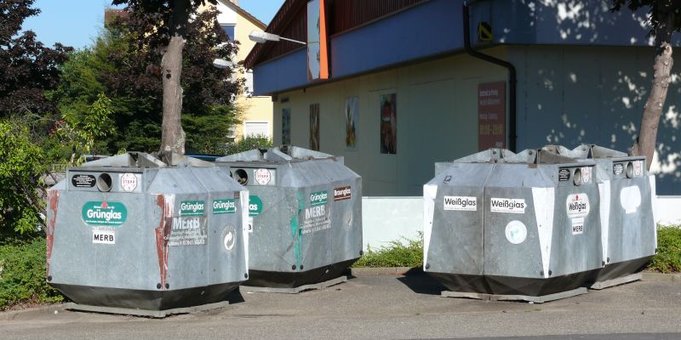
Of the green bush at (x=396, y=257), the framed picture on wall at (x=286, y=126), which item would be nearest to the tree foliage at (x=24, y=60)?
the framed picture on wall at (x=286, y=126)

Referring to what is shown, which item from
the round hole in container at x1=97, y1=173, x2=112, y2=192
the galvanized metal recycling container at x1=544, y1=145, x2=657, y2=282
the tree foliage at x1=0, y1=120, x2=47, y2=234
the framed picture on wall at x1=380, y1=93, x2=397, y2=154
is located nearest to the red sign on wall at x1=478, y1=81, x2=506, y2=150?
the galvanized metal recycling container at x1=544, y1=145, x2=657, y2=282

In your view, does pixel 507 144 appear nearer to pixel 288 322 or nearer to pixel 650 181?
pixel 650 181

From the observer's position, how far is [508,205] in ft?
34.5

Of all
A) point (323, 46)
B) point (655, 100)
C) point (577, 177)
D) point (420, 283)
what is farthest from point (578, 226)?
point (323, 46)

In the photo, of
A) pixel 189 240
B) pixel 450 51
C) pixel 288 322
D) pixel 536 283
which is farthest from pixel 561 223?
pixel 450 51

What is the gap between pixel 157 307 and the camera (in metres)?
10.0

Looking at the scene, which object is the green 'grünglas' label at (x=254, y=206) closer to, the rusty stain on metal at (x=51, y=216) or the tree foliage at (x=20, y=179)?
the rusty stain on metal at (x=51, y=216)

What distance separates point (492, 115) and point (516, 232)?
6.52 m

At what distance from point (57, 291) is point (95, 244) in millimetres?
1105

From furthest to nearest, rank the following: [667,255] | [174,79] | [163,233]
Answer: [174,79] < [667,255] < [163,233]

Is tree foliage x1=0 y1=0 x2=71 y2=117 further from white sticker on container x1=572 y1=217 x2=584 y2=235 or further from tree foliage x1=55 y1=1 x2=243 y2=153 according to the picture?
white sticker on container x1=572 y1=217 x2=584 y2=235

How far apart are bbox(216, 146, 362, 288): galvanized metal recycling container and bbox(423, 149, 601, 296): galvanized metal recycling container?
4.34 ft

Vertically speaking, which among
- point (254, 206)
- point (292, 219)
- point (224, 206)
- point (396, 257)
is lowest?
point (396, 257)

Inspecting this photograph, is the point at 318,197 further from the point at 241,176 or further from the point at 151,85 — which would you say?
the point at 151,85
